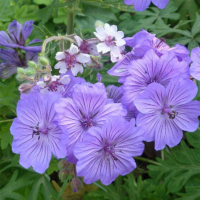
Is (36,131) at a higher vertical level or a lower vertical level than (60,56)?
lower

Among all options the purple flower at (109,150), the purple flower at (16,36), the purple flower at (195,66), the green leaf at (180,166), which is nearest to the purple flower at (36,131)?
the purple flower at (109,150)

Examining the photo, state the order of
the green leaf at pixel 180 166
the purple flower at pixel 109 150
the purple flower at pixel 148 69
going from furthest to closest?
the green leaf at pixel 180 166, the purple flower at pixel 148 69, the purple flower at pixel 109 150

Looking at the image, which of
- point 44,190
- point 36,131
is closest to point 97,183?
point 44,190

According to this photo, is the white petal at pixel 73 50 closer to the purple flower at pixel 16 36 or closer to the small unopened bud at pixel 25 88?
the small unopened bud at pixel 25 88

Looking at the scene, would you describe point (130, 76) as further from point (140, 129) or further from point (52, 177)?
point (52, 177)

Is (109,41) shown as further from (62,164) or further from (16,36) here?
(16,36)
